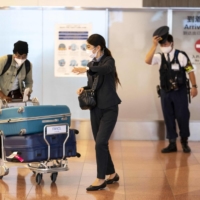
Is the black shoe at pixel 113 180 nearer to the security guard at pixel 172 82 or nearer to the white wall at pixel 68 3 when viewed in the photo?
the security guard at pixel 172 82

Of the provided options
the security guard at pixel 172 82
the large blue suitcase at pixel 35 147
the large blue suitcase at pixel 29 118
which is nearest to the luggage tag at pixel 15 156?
the large blue suitcase at pixel 35 147

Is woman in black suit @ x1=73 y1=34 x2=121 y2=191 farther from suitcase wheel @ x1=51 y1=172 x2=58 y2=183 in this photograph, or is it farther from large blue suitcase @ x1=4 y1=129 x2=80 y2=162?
suitcase wheel @ x1=51 y1=172 x2=58 y2=183

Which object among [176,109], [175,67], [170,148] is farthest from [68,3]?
[170,148]

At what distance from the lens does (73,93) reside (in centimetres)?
948

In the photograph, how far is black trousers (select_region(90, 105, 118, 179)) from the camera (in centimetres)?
550

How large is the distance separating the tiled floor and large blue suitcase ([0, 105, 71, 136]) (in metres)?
0.61

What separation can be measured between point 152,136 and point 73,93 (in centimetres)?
156

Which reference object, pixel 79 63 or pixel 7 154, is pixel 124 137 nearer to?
pixel 79 63

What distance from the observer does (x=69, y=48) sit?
30.9 ft

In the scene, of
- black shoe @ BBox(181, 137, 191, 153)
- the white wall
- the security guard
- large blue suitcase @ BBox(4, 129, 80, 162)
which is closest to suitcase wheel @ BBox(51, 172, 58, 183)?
large blue suitcase @ BBox(4, 129, 80, 162)

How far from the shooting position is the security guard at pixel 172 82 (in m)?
7.80

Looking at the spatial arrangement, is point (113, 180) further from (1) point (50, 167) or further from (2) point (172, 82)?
(2) point (172, 82)

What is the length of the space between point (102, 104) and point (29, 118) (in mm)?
758

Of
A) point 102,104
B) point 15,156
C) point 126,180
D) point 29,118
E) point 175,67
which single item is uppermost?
point 175,67
